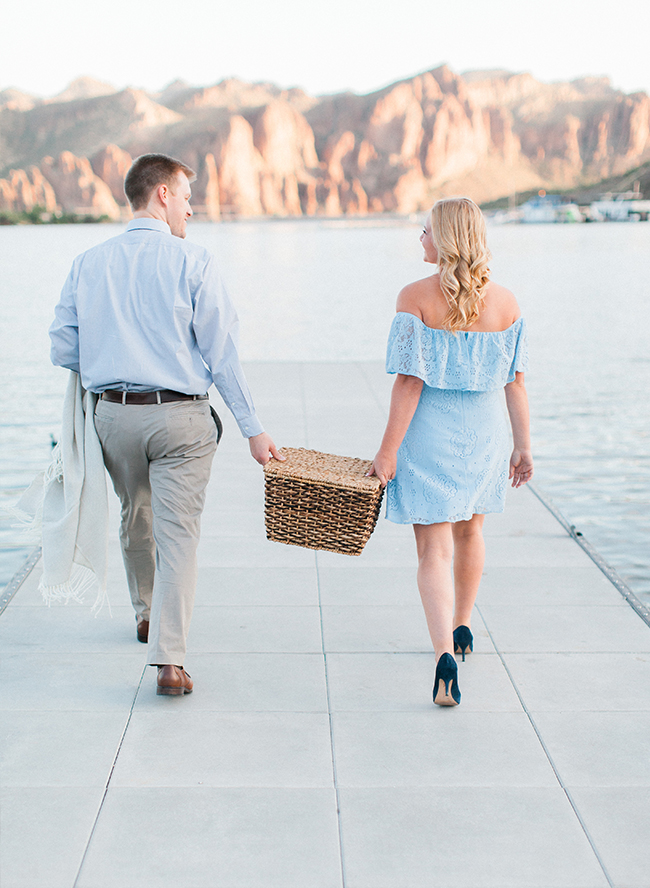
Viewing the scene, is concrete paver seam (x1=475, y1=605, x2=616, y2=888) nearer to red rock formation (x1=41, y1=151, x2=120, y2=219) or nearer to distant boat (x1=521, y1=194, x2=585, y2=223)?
distant boat (x1=521, y1=194, x2=585, y2=223)

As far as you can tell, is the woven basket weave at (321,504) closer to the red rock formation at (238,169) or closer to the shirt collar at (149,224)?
the shirt collar at (149,224)

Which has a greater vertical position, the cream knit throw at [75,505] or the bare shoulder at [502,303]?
the bare shoulder at [502,303]

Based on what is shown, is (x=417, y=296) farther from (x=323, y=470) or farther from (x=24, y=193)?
(x=24, y=193)

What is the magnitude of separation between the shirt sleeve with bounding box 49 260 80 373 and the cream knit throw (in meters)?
0.09

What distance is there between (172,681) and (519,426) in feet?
5.05

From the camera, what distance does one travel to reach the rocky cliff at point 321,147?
156250mm

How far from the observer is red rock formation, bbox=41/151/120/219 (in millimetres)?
144250

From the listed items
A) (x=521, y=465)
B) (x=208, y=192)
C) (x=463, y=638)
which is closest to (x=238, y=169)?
(x=208, y=192)

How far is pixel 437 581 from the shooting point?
3.34 meters

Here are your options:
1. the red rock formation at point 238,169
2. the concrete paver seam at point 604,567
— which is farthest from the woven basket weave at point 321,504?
the red rock formation at point 238,169

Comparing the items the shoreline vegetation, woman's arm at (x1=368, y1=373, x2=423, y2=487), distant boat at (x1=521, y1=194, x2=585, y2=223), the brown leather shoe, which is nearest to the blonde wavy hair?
woman's arm at (x1=368, y1=373, x2=423, y2=487)

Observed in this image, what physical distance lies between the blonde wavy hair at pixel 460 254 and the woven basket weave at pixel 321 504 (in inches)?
26.7

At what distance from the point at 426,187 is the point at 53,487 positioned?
178 meters

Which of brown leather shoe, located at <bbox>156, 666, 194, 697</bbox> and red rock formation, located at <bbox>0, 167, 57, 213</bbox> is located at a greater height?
red rock formation, located at <bbox>0, 167, 57, 213</bbox>
